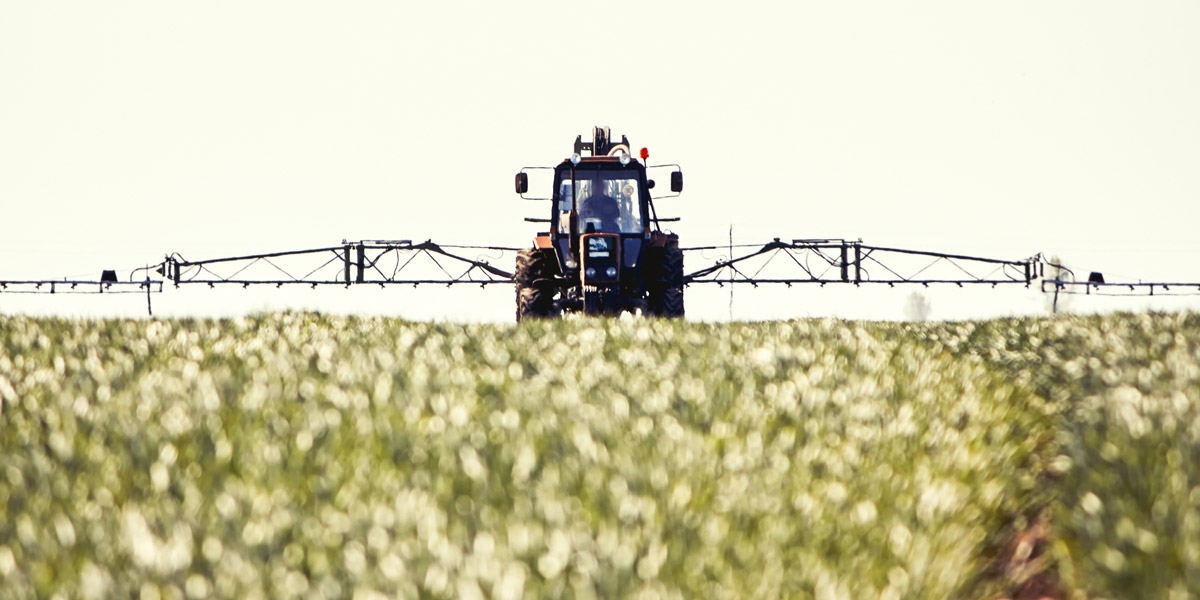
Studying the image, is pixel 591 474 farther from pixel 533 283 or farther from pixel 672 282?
pixel 533 283

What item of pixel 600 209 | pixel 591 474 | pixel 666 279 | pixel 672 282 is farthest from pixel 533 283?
pixel 591 474

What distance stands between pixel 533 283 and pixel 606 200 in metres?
1.96

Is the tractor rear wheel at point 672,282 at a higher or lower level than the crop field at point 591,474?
higher

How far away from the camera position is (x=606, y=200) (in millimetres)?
17656

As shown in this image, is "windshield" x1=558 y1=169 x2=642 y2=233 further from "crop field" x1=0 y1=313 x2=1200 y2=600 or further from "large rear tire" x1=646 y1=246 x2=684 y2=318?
"crop field" x1=0 y1=313 x2=1200 y2=600

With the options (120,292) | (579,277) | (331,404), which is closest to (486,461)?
(331,404)

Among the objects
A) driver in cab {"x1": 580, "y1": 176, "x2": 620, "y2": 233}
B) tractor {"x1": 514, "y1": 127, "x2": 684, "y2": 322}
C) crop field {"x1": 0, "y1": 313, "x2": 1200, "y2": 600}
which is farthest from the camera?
driver in cab {"x1": 580, "y1": 176, "x2": 620, "y2": 233}

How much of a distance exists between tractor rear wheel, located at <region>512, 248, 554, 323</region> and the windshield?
34.6 inches

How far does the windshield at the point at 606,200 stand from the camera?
17531 millimetres

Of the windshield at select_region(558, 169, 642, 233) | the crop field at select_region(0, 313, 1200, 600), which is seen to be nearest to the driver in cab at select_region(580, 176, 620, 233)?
the windshield at select_region(558, 169, 642, 233)

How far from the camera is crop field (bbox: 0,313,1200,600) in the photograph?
3.88m

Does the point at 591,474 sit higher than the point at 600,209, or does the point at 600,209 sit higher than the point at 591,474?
the point at 600,209

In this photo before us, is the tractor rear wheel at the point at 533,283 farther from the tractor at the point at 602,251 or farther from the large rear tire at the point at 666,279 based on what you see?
the large rear tire at the point at 666,279

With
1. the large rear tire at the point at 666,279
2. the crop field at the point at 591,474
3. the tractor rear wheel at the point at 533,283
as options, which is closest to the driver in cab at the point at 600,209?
the large rear tire at the point at 666,279
